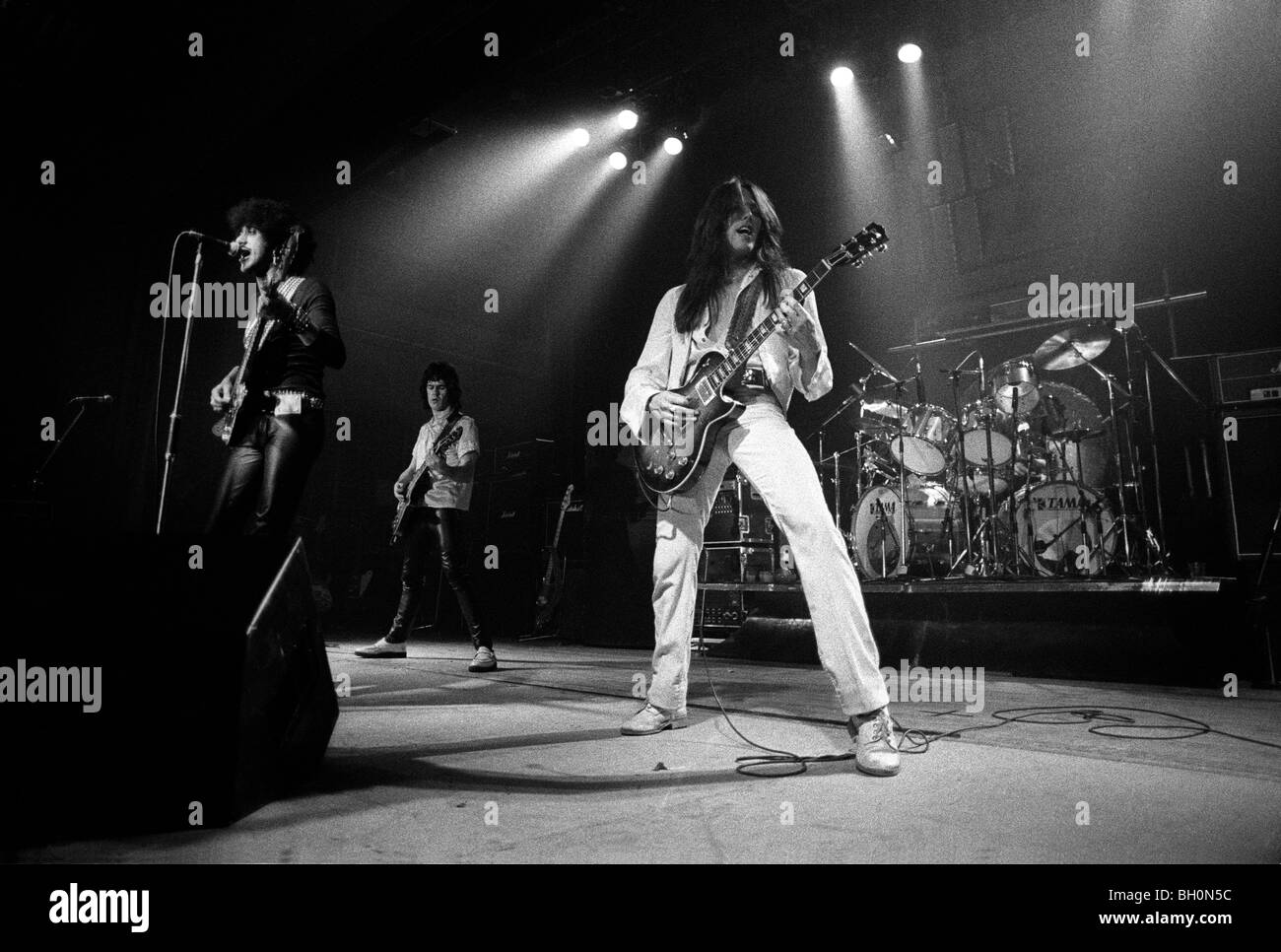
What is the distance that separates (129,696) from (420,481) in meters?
3.96

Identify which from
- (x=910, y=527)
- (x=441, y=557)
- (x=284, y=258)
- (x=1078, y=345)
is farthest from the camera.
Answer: (x=910, y=527)

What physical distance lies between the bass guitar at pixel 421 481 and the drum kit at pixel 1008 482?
373 cm

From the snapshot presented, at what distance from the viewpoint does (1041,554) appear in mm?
5914

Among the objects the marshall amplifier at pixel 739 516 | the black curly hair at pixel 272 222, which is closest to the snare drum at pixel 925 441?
the marshall amplifier at pixel 739 516

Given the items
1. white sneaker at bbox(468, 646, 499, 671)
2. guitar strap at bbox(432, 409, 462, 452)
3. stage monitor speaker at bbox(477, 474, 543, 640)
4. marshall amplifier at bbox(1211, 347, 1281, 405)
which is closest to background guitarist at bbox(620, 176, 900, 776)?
white sneaker at bbox(468, 646, 499, 671)

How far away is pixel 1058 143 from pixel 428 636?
920 centimetres

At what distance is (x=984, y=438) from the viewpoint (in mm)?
6387

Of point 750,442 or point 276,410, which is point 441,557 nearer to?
point 276,410

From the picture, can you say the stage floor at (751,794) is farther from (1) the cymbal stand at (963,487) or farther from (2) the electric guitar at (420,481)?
(1) the cymbal stand at (963,487)

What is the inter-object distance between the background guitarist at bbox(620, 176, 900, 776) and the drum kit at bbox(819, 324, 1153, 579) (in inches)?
150

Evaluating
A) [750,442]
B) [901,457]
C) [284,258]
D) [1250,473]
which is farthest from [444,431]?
[1250,473]

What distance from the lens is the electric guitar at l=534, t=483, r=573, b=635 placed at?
9250 millimetres
